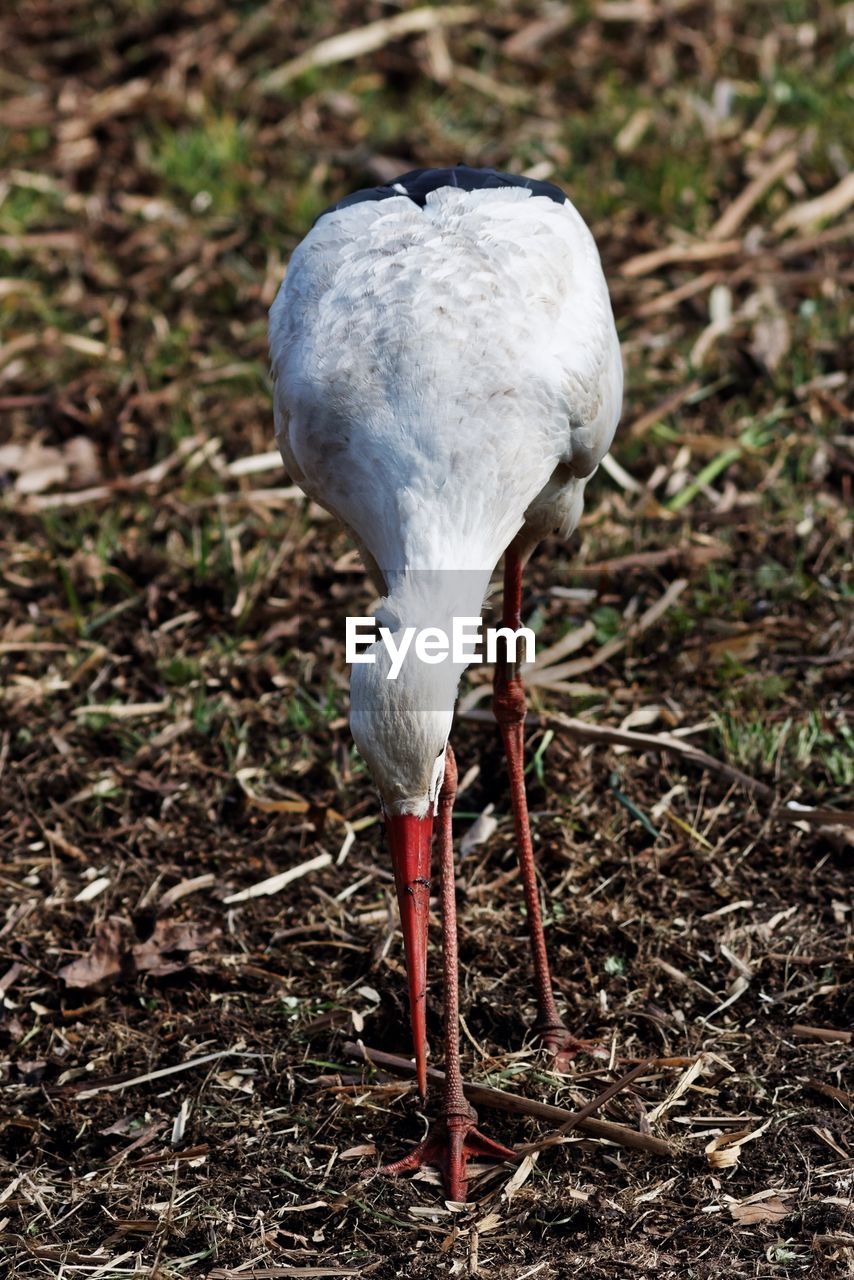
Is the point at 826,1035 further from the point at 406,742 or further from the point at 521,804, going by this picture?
the point at 406,742

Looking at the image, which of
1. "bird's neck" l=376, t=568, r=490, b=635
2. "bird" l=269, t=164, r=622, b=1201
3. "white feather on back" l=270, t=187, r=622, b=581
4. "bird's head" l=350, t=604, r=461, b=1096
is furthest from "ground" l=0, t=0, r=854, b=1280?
"bird's neck" l=376, t=568, r=490, b=635

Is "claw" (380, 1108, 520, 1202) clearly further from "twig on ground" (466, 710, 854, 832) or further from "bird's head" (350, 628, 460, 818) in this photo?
"twig on ground" (466, 710, 854, 832)

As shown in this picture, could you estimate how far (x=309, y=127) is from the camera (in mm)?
7613

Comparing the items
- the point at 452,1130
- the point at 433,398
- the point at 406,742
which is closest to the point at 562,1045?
the point at 452,1130

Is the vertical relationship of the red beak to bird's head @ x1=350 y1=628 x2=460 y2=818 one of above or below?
below

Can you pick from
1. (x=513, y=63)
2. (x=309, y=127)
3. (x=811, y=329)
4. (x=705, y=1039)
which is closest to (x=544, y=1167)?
(x=705, y=1039)

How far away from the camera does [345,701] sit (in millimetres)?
4996

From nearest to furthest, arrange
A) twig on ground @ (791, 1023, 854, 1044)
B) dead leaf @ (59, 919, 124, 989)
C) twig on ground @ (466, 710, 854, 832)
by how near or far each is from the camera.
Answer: twig on ground @ (791, 1023, 854, 1044) < dead leaf @ (59, 919, 124, 989) < twig on ground @ (466, 710, 854, 832)

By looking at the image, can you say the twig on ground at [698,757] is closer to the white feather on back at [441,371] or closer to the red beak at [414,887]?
the white feather on back at [441,371]

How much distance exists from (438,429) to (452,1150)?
5.39ft

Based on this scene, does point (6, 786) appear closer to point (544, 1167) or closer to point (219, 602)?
point (219, 602)

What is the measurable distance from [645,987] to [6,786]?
2.02 metres

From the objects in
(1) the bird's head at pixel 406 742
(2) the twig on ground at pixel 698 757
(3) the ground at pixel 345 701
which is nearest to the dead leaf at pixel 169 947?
(3) the ground at pixel 345 701

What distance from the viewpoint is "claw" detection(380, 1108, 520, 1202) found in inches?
142
